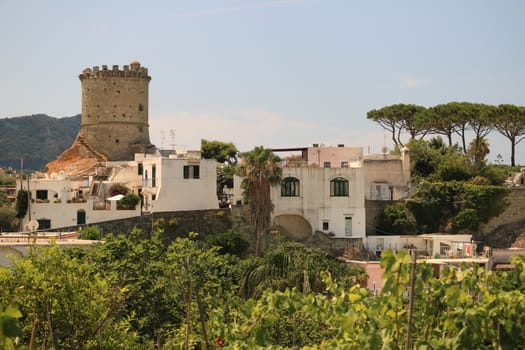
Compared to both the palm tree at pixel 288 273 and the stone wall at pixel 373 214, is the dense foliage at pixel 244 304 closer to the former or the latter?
the palm tree at pixel 288 273

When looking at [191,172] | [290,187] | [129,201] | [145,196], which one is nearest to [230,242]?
[191,172]

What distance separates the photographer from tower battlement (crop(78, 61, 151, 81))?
5331 cm

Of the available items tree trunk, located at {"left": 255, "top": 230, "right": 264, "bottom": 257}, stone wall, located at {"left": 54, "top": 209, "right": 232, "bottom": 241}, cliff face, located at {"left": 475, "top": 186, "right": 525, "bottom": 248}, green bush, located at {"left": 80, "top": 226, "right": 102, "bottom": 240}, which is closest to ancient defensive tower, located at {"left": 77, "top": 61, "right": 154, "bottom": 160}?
stone wall, located at {"left": 54, "top": 209, "right": 232, "bottom": 241}

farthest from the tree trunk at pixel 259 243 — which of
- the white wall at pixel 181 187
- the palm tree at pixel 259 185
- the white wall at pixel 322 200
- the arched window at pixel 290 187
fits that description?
the white wall at pixel 181 187

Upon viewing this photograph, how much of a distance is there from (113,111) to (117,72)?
2341mm

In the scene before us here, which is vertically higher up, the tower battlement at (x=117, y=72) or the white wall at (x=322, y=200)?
the tower battlement at (x=117, y=72)

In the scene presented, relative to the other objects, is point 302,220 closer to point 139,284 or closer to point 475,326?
point 139,284

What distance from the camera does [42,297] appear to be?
607 inches

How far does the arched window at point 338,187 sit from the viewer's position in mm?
42125

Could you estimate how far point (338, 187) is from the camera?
138 ft

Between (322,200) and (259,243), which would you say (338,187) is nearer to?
(322,200)

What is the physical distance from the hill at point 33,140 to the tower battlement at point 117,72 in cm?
9771

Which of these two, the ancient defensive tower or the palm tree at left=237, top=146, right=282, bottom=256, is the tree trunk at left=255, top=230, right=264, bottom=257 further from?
the ancient defensive tower

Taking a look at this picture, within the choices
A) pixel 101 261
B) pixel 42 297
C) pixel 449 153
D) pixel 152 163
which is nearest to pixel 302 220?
pixel 152 163
